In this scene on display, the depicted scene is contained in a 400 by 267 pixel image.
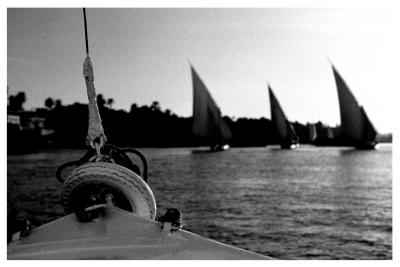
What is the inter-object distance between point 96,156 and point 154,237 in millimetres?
566

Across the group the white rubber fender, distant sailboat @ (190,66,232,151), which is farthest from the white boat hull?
distant sailboat @ (190,66,232,151)

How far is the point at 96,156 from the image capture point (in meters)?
1.96

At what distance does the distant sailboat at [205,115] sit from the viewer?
35656 mm

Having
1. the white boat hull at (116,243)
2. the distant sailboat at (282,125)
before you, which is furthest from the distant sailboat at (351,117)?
the white boat hull at (116,243)

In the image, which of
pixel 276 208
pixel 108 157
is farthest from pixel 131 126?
pixel 108 157

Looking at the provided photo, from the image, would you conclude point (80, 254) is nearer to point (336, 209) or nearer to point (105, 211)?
point (105, 211)

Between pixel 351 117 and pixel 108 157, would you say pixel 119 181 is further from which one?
pixel 351 117

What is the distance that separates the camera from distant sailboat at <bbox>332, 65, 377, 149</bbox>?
3316 centimetres

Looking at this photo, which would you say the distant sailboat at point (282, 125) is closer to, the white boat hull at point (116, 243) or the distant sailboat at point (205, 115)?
the distant sailboat at point (205, 115)

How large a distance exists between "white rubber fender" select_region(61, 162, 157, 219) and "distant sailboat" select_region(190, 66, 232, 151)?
33.5m

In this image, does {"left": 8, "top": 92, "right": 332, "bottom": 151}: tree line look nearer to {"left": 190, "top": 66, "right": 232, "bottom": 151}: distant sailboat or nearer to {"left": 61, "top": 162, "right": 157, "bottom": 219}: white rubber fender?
{"left": 190, "top": 66, "right": 232, "bottom": 151}: distant sailboat
